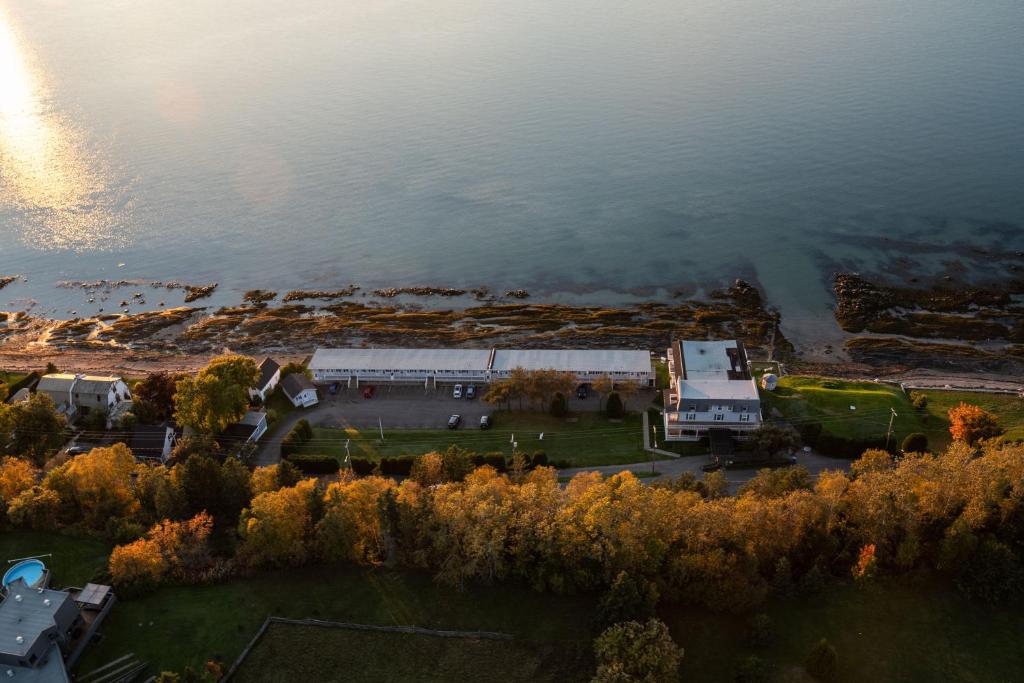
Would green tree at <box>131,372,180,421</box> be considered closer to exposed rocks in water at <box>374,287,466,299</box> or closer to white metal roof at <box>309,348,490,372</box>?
white metal roof at <box>309,348,490,372</box>

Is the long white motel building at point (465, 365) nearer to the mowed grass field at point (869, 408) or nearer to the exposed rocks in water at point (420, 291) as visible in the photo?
the mowed grass field at point (869, 408)

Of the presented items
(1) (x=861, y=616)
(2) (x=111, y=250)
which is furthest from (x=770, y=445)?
(2) (x=111, y=250)

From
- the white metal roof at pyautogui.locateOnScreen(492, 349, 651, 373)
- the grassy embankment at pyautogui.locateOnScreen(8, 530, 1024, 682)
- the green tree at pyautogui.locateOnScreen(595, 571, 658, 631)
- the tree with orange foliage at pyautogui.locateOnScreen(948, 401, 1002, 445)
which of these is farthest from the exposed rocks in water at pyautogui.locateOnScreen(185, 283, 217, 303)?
the tree with orange foliage at pyautogui.locateOnScreen(948, 401, 1002, 445)

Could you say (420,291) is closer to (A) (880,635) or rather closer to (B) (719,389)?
(B) (719,389)

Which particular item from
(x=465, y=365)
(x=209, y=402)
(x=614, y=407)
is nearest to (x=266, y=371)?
(x=209, y=402)

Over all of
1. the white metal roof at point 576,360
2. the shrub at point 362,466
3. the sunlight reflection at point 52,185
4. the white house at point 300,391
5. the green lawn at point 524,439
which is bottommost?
the shrub at point 362,466

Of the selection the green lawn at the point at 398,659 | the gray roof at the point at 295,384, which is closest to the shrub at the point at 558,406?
the gray roof at the point at 295,384
